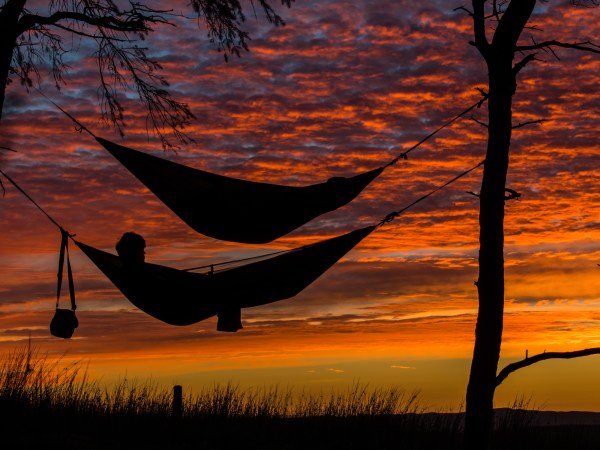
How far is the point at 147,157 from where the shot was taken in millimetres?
4344

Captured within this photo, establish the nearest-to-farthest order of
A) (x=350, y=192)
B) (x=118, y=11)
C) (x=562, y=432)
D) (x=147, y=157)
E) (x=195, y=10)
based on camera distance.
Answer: (x=147, y=157) < (x=350, y=192) < (x=118, y=11) < (x=195, y=10) < (x=562, y=432)

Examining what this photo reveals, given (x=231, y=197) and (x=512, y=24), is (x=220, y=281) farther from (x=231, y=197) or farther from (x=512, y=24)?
(x=512, y=24)

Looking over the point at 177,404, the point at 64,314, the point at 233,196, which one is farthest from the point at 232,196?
the point at 177,404

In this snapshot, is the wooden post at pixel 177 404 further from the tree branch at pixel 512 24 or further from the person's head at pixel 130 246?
the tree branch at pixel 512 24

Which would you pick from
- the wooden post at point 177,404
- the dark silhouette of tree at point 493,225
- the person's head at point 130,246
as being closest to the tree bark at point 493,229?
the dark silhouette of tree at point 493,225

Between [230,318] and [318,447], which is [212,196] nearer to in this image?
[230,318]

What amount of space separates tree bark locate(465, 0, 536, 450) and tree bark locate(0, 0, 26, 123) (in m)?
3.21

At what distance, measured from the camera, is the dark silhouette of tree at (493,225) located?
13.9ft

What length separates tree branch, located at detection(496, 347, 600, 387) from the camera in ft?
14.1

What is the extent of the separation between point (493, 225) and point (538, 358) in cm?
86

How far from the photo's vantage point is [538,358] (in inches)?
171

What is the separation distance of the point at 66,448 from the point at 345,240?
2.38m

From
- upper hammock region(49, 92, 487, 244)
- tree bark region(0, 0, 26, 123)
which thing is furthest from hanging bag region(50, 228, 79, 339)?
tree bark region(0, 0, 26, 123)

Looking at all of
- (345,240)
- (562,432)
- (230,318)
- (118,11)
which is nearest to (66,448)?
(230,318)
